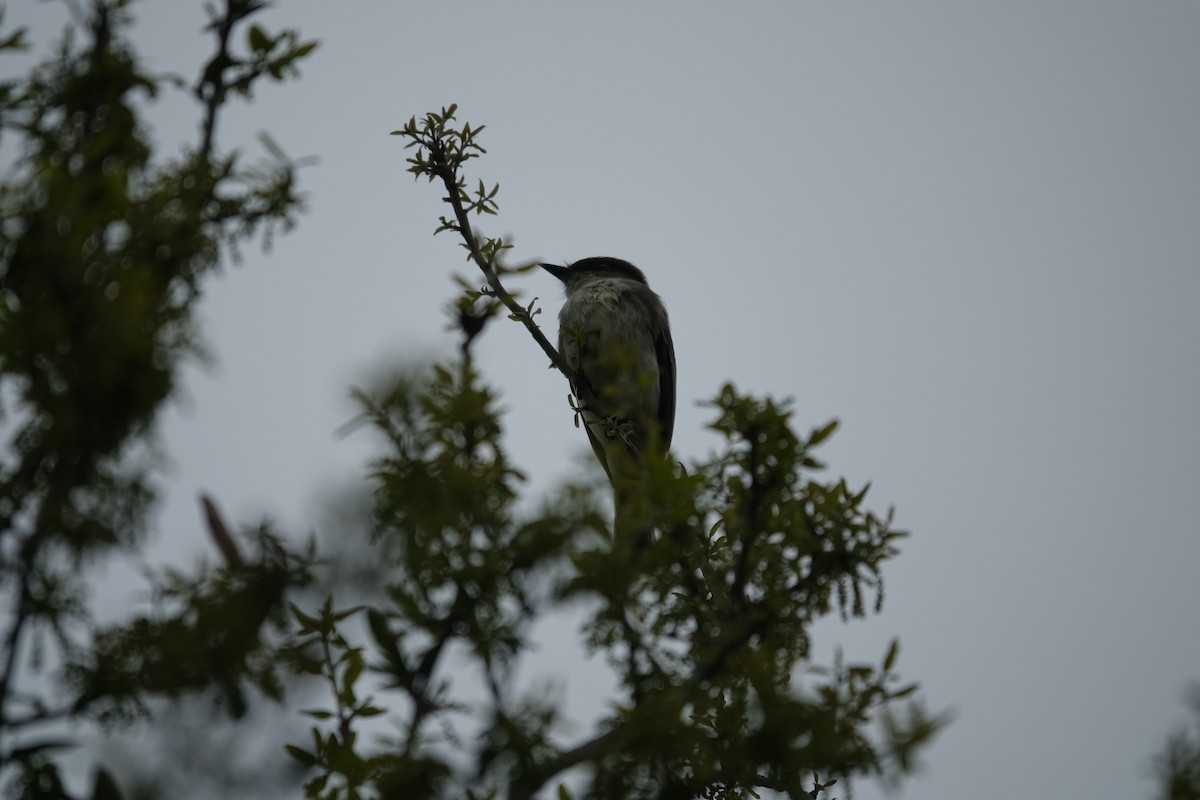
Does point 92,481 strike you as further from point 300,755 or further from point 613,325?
point 613,325

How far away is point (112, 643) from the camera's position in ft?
6.89

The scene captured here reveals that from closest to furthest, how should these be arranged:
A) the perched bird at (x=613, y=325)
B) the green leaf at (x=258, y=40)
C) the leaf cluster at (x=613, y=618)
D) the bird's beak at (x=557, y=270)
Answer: the leaf cluster at (x=613, y=618), the green leaf at (x=258, y=40), the perched bird at (x=613, y=325), the bird's beak at (x=557, y=270)

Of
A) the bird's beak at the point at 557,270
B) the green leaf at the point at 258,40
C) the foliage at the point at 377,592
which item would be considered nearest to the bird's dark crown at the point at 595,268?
the bird's beak at the point at 557,270

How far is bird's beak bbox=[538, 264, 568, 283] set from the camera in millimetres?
8031

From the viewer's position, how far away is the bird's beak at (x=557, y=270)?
803 centimetres

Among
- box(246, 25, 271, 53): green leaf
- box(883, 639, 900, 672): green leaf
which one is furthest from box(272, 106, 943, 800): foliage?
box(246, 25, 271, 53): green leaf

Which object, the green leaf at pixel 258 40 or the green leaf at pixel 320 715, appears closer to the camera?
the green leaf at pixel 320 715

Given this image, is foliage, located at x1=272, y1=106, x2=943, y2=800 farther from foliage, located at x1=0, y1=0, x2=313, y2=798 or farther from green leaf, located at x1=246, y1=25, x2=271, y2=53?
green leaf, located at x1=246, y1=25, x2=271, y2=53

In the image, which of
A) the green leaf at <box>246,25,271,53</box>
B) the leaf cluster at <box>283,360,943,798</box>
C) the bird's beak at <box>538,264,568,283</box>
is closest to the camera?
the leaf cluster at <box>283,360,943,798</box>

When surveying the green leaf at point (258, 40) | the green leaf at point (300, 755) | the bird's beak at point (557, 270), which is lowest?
the green leaf at point (300, 755)

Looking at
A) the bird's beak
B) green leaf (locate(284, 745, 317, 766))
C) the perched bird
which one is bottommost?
green leaf (locate(284, 745, 317, 766))

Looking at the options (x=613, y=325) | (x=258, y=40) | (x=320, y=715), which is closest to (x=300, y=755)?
(x=320, y=715)

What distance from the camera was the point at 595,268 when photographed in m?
8.18

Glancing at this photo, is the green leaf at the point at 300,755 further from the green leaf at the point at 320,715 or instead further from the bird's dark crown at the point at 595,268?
Result: the bird's dark crown at the point at 595,268
